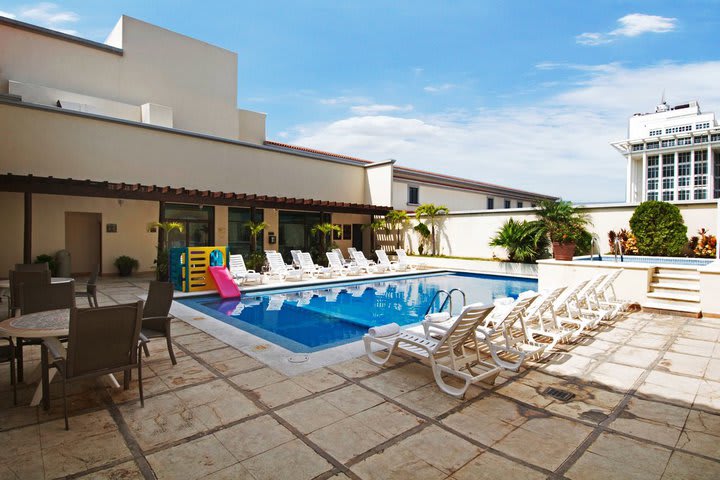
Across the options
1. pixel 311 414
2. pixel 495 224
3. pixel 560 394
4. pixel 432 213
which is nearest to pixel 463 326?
pixel 560 394

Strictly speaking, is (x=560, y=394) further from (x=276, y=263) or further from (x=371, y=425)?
(x=276, y=263)

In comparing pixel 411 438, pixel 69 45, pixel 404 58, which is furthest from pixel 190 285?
pixel 69 45

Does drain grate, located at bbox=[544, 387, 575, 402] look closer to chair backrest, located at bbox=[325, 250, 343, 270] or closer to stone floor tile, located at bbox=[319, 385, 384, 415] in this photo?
stone floor tile, located at bbox=[319, 385, 384, 415]

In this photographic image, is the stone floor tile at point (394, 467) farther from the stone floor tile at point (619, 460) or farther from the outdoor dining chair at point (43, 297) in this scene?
the outdoor dining chair at point (43, 297)

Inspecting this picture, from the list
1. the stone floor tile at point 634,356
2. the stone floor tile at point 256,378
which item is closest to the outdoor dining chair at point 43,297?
the stone floor tile at point 256,378

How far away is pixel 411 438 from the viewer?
129 inches

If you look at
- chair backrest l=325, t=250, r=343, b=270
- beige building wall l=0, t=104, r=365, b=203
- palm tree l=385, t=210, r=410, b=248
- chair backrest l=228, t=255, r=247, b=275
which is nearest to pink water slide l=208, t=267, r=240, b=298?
chair backrest l=228, t=255, r=247, b=275

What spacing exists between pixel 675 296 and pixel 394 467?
8.76 metres

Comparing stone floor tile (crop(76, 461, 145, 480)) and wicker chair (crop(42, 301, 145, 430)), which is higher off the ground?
wicker chair (crop(42, 301, 145, 430))

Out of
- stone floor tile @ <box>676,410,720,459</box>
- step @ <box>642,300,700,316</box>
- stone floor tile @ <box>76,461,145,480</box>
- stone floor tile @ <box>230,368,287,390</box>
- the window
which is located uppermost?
the window

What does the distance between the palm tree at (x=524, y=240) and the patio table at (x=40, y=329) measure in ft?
51.3

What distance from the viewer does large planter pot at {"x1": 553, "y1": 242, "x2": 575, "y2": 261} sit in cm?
1121

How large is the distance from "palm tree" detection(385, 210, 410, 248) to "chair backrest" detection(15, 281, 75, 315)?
16123 mm

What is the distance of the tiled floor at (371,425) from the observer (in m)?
2.86
